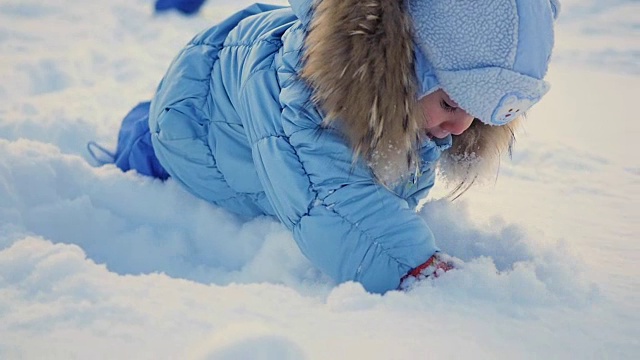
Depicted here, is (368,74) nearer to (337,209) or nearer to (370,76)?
(370,76)

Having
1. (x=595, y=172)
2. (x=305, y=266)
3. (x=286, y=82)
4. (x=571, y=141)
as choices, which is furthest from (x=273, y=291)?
(x=571, y=141)

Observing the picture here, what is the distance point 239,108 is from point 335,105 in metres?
0.34

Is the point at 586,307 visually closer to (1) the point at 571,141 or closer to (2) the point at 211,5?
(1) the point at 571,141

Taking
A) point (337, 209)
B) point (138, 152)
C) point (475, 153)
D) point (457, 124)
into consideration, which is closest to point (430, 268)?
point (337, 209)

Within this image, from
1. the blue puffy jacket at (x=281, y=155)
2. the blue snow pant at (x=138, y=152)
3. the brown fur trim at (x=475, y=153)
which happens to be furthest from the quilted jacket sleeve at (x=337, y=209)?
→ the blue snow pant at (x=138, y=152)

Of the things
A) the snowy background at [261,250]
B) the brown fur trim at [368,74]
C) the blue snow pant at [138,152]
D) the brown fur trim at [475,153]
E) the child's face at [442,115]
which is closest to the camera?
the snowy background at [261,250]

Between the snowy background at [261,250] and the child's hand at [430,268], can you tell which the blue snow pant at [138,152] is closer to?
the snowy background at [261,250]

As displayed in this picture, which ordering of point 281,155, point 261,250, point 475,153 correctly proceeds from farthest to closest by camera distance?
point 475,153 → point 261,250 → point 281,155

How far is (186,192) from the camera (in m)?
1.55

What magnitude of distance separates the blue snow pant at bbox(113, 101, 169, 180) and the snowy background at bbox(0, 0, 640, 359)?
45 mm

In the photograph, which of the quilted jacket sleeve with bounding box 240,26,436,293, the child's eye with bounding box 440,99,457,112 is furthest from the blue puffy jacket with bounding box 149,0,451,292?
the child's eye with bounding box 440,99,457,112

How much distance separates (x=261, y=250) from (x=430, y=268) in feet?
1.15

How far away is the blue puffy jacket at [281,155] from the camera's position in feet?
3.83

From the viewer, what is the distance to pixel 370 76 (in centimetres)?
110
